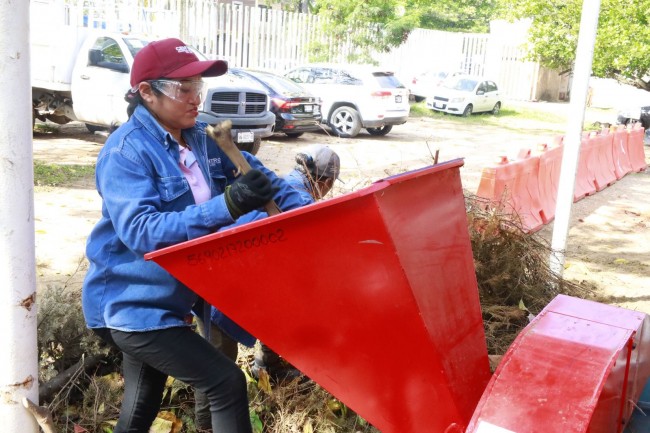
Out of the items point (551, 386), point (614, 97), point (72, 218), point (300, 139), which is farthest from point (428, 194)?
point (614, 97)

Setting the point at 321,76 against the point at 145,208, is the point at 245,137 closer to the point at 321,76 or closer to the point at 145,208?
the point at 321,76

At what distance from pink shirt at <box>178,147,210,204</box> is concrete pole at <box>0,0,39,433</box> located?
0.56 metres

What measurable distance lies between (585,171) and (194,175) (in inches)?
402

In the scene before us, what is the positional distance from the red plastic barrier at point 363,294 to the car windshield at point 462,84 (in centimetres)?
2576

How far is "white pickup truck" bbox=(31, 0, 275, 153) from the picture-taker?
13547mm

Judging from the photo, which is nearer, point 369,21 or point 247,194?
point 247,194

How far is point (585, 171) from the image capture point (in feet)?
39.0

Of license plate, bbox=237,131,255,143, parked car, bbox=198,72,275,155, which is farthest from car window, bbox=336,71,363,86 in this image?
license plate, bbox=237,131,255,143

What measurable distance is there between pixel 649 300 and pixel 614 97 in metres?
32.2

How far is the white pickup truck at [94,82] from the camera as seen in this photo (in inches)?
533

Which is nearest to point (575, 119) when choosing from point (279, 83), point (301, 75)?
point (279, 83)

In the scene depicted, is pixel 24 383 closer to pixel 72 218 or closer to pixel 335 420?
pixel 335 420

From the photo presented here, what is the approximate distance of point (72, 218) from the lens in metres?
8.50

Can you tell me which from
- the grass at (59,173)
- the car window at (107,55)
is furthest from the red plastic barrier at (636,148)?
the grass at (59,173)
